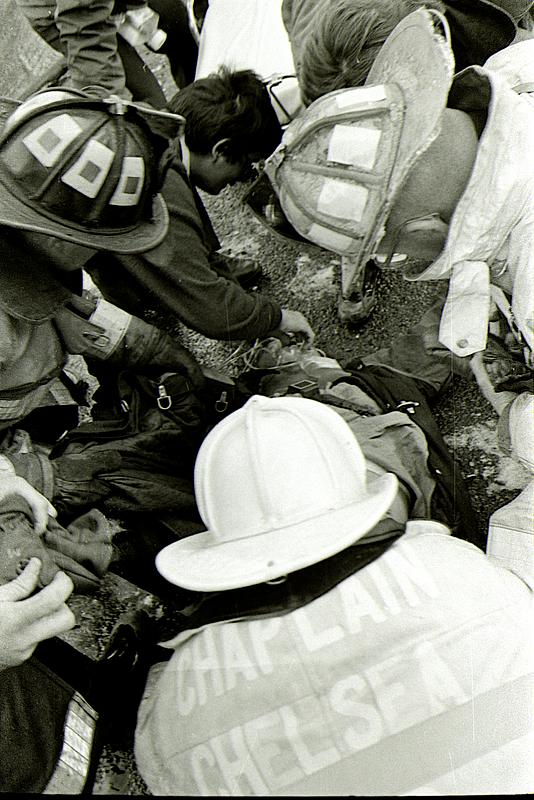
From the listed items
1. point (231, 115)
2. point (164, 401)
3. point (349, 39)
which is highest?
point (349, 39)

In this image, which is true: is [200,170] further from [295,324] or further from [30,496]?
[30,496]

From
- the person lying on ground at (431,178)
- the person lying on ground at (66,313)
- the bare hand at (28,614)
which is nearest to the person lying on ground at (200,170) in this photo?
the person lying on ground at (66,313)

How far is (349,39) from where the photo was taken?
114cm

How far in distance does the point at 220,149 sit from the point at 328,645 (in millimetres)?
1132

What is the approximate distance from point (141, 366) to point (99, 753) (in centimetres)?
77

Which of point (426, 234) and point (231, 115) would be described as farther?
point (231, 115)

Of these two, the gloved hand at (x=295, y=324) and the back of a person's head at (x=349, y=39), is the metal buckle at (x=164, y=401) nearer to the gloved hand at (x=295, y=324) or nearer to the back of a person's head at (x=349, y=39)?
the gloved hand at (x=295, y=324)

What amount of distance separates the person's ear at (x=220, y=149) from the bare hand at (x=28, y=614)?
101 centimetres

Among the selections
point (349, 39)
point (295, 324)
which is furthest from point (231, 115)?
point (295, 324)

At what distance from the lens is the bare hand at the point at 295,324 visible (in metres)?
1.47

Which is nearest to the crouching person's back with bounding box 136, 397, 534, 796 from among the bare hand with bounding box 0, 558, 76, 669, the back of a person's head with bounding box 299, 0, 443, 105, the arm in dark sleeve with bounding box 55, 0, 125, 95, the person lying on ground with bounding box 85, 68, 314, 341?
the bare hand with bounding box 0, 558, 76, 669

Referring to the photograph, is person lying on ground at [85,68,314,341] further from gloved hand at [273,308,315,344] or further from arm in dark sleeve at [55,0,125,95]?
arm in dark sleeve at [55,0,125,95]

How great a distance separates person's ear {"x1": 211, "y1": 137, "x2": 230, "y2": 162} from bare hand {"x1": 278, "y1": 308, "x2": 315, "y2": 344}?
40cm

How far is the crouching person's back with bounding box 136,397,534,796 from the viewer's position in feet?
2.19
